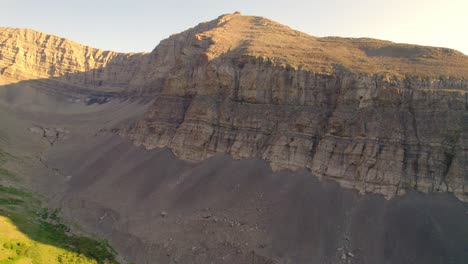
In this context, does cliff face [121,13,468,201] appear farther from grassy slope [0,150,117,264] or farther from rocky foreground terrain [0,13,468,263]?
grassy slope [0,150,117,264]

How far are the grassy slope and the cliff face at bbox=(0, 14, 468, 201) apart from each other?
53.5 ft

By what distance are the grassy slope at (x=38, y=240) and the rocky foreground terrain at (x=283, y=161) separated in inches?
90.3

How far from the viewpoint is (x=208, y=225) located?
116ft

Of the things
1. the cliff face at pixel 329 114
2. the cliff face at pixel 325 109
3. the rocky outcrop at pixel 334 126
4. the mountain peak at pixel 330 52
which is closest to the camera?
the rocky outcrop at pixel 334 126

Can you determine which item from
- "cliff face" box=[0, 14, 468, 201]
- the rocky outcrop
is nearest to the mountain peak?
"cliff face" box=[0, 14, 468, 201]

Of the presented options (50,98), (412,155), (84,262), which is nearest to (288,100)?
(412,155)

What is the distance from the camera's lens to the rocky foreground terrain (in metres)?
32.1

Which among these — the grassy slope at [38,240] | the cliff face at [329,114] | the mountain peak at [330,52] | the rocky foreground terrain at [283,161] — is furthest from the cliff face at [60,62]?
the grassy slope at [38,240]

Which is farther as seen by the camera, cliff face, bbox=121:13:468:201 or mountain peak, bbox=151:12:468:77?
Answer: mountain peak, bbox=151:12:468:77

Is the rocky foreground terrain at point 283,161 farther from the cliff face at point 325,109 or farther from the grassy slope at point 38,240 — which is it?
the grassy slope at point 38,240

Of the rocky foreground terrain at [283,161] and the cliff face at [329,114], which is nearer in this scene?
the rocky foreground terrain at [283,161]

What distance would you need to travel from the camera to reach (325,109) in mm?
42688

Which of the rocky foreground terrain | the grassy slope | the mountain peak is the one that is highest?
the mountain peak

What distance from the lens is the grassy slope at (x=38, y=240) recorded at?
1142 inches
